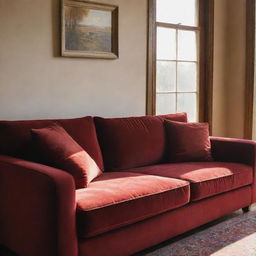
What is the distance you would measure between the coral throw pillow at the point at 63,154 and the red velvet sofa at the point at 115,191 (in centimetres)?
10

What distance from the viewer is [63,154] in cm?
288

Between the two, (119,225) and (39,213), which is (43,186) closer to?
(39,213)

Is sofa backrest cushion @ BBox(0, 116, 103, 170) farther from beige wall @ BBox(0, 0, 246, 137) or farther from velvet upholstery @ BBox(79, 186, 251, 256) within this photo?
velvet upholstery @ BBox(79, 186, 251, 256)

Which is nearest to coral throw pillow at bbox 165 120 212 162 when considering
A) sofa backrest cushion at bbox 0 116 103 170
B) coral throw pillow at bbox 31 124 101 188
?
sofa backrest cushion at bbox 0 116 103 170

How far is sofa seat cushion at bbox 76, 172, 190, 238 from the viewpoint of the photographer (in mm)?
2539

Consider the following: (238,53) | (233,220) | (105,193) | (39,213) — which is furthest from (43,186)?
(238,53)

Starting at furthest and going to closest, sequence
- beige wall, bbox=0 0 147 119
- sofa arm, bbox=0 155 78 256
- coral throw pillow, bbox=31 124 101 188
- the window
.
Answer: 1. the window
2. beige wall, bbox=0 0 147 119
3. coral throw pillow, bbox=31 124 101 188
4. sofa arm, bbox=0 155 78 256

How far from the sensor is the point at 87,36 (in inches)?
154

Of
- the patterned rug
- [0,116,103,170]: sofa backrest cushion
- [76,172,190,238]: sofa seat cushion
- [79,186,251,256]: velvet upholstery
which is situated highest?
[0,116,103,170]: sofa backrest cushion

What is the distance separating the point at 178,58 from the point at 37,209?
9.21 feet

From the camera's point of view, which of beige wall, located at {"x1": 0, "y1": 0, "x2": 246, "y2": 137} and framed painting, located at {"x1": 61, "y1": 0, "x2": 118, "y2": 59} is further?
framed painting, located at {"x1": 61, "y1": 0, "x2": 118, "y2": 59}

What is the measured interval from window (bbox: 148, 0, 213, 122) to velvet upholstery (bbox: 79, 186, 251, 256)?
1284mm

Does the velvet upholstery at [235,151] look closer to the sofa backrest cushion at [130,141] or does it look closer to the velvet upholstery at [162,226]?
the velvet upholstery at [162,226]

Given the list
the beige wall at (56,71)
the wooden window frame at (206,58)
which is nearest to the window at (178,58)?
the wooden window frame at (206,58)
